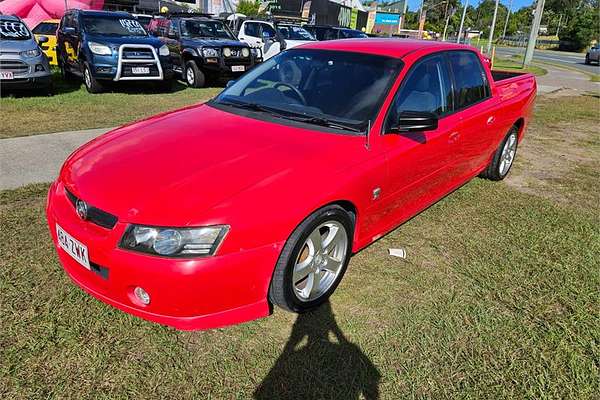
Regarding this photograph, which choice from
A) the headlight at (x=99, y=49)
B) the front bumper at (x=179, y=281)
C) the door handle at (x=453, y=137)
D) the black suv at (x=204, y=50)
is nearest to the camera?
the front bumper at (x=179, y=281)

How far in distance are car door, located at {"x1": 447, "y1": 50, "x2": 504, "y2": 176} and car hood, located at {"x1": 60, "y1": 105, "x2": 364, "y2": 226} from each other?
1.53 metres

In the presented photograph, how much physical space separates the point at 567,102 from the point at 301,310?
12440 mm

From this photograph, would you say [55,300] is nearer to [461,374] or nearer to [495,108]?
[461,374]

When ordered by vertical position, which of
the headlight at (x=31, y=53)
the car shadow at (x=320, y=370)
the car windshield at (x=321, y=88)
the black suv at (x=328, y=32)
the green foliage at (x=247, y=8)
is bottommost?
the car shadow at (x=320, y=370)

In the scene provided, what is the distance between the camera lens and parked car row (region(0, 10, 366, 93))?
Result: 27.9 feet

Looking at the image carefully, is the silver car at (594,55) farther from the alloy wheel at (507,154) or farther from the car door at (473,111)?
the car door at (473,111)

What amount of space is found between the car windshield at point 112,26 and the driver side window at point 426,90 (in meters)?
8.73

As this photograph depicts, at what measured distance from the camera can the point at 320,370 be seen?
91.5 inches

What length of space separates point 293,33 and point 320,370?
13.7 metres

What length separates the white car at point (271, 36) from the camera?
13.5m

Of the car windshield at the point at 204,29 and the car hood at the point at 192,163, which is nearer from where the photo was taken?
the car hood at the point at 192,163

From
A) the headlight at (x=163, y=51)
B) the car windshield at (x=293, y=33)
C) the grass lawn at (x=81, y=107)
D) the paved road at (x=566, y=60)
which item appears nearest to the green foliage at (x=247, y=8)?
the paved road at (x=566, y=60)

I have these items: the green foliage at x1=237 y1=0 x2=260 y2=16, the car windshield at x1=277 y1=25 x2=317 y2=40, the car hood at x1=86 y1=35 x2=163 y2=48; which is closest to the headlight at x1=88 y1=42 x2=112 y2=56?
the car hood at x1=86 y1=35 x2=163 y2=48

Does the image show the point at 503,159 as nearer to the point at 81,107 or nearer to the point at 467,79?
the point at 467,79
